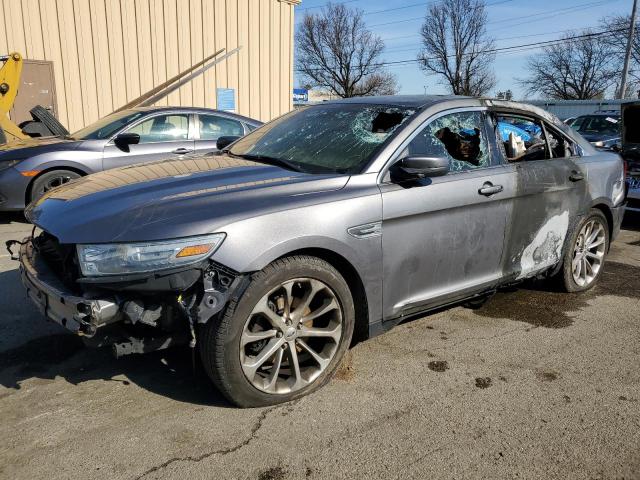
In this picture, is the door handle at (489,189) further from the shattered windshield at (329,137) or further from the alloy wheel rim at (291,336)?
the alloy wheel rim at (291,336)

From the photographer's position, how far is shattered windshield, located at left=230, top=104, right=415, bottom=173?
3371 millimetres

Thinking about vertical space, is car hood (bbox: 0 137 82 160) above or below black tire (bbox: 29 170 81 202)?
above

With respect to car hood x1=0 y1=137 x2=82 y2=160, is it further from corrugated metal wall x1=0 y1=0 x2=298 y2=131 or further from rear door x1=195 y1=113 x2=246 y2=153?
corrugated metal wall x1=0 y1=0 x2=298 y2=131

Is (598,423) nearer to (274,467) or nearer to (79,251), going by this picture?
(274,467)

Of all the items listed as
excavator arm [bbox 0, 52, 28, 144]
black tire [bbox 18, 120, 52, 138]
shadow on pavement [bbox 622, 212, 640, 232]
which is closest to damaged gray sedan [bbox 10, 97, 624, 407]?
shadow on pavement [bbox 622, 212, 640, 232]

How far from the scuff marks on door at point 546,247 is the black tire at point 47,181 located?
5688mm

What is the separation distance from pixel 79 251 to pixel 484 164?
2594mm

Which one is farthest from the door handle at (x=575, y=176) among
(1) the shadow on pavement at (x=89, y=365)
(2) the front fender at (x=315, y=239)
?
(1) the shadow on pavement at (x=89, y=365)

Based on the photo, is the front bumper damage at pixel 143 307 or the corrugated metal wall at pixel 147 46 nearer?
the front bumper damage at pixel 143 307

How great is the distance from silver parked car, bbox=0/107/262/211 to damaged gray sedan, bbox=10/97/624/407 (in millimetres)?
3628

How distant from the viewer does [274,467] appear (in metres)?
2.44

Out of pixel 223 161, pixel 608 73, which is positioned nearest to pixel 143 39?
pixel 223 161

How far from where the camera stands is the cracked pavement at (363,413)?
2469mm

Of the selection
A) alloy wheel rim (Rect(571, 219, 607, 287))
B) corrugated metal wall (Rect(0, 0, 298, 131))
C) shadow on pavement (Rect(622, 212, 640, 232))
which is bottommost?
shadow on pavement (Rect(622, 212, 640, 232))
